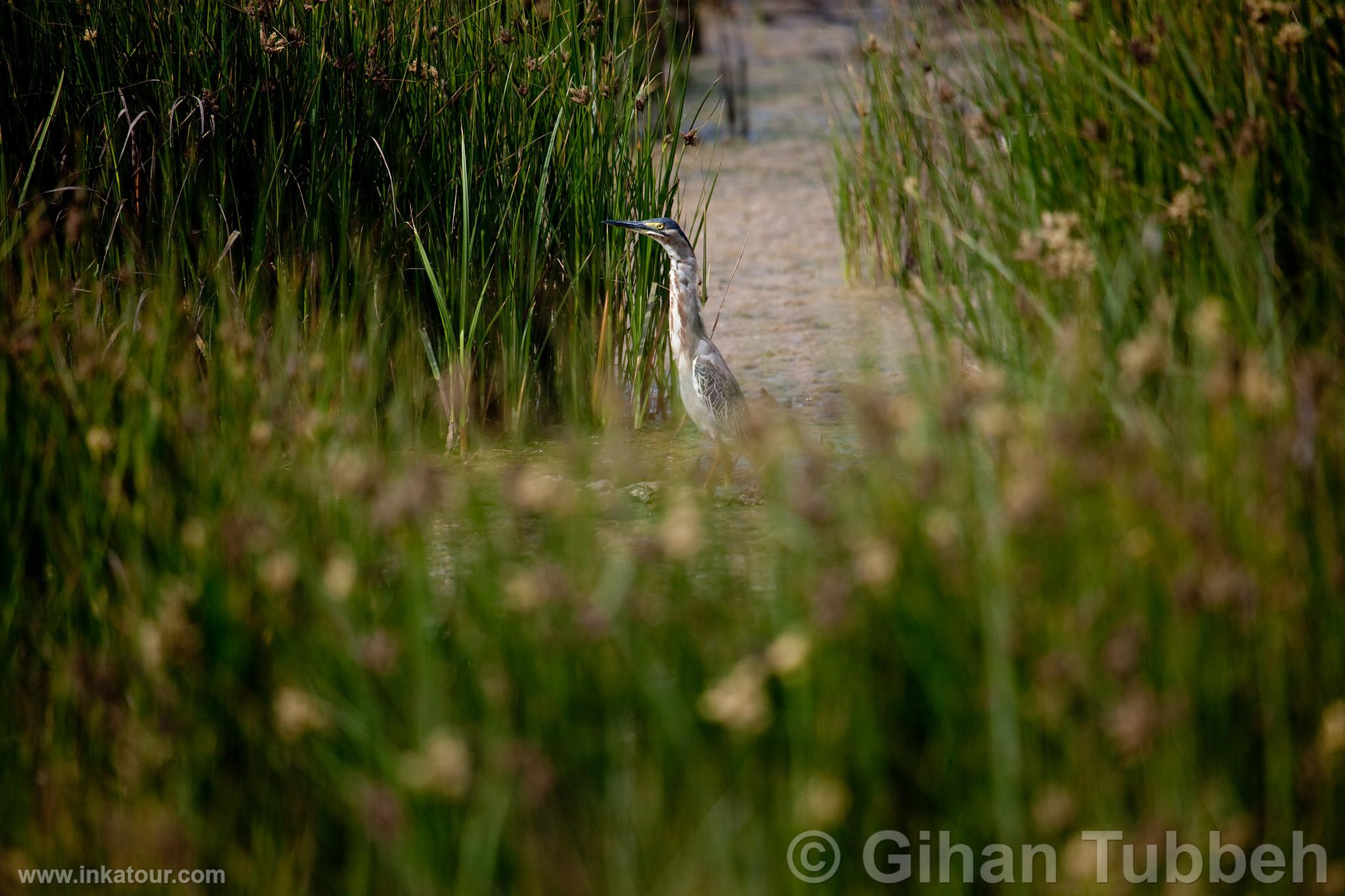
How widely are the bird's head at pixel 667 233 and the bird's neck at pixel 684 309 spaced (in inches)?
0.7

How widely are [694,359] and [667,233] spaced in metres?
0.36

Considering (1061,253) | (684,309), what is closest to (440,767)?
(1061,253)

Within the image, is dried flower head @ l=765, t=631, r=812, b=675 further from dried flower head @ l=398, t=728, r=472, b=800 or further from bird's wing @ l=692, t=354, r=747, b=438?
bird's wing @ l=692, t=354, r=747, b=438

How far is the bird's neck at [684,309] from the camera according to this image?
408cm

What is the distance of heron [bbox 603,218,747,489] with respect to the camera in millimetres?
3953

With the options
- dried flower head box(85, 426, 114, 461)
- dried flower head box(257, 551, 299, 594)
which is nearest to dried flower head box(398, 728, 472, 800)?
dried flower head box(257, 551, 299, 594)

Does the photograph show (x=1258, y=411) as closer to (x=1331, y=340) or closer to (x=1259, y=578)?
(x=1259, y=578)

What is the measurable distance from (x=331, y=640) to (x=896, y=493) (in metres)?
0.77

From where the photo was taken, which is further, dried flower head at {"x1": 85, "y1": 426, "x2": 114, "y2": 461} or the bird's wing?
the bird's wing

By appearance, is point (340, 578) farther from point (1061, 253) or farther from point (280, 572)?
point (1061, 253)

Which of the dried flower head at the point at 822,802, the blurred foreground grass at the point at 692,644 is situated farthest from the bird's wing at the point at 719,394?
the dried flower head at the point at 822,802

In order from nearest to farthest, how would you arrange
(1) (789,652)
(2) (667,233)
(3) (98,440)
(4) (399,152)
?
(1) (789,652)
(3) (98,440)
(4) (399,152)
(2) (667,233)

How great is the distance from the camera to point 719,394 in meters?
3.96

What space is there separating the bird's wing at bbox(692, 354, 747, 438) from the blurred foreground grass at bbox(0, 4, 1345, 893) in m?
1.60
